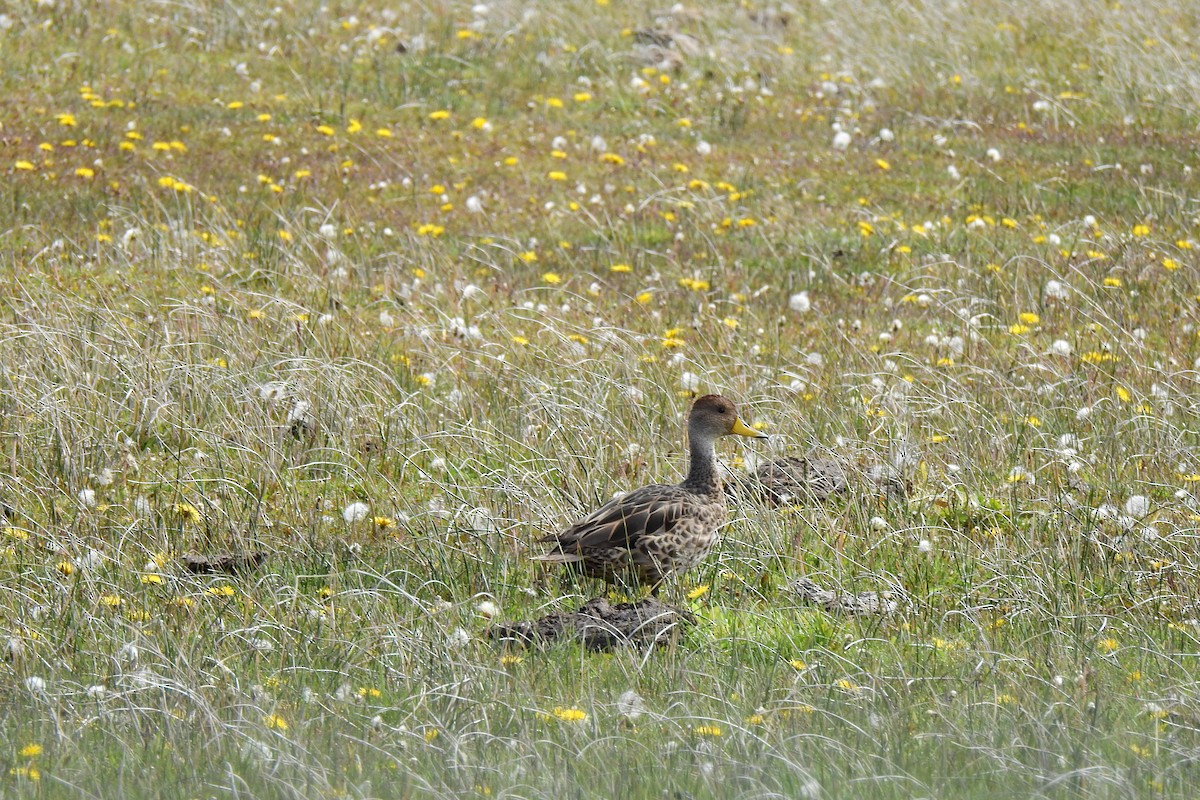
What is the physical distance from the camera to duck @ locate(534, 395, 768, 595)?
641 cm

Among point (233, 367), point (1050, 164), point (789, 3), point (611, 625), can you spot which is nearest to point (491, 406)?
point (233, 367)

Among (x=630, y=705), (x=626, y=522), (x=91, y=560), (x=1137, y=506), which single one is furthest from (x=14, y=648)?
(x=1137, y=506)

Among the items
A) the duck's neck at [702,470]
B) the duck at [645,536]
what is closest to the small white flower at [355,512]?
the duck at [645,536]

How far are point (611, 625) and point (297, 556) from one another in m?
1.65

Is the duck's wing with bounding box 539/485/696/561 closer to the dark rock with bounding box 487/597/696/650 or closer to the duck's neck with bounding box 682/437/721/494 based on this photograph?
the duck's neck with bounding box 682/437/721/494

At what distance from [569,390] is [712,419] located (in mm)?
1604

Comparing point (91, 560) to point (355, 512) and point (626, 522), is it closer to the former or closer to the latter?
point (355, 512)

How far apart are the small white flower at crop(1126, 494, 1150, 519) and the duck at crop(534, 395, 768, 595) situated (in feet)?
6.46

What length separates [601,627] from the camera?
234 inches

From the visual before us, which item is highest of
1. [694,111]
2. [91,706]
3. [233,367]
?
[91,706]

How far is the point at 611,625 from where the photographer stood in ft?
19.6

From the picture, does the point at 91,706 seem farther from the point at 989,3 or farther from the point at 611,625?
the point at 989,3

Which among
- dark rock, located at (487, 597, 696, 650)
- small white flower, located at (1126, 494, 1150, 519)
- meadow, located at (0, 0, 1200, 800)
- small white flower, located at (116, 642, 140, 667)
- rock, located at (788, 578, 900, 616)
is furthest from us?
small white flower, located at (1126, 494, 1150, 519)

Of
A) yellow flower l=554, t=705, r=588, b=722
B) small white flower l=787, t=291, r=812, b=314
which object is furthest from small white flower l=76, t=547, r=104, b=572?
small white flower l=787, t=291, r=812, b=314
